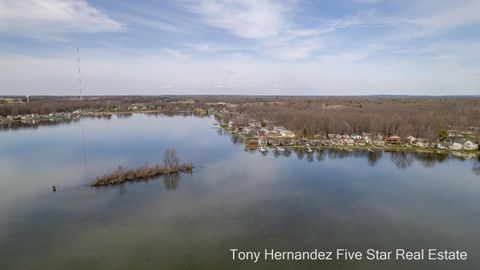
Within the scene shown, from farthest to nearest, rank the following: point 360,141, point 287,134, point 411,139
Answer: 1. point 287,134
2. point 360,141
3. point 411,139

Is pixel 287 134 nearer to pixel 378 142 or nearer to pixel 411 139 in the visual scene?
pixel 378 142

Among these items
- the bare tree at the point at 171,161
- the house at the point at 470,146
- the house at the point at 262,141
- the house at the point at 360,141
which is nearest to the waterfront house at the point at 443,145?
the house at the point at 470,146

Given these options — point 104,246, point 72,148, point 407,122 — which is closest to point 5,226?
point 104,246

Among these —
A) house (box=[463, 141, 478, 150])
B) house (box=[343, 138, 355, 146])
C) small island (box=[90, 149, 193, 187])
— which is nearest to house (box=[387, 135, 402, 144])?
house (box=[343, 138, 355, 146])

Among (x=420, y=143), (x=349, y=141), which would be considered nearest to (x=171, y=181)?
(x=349, y=141)

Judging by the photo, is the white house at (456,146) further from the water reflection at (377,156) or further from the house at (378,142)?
the house at (378,142)

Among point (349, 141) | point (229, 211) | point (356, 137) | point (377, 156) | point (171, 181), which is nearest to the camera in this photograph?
point (229, 211)

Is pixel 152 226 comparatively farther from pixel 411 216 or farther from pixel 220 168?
pixel 411 216
